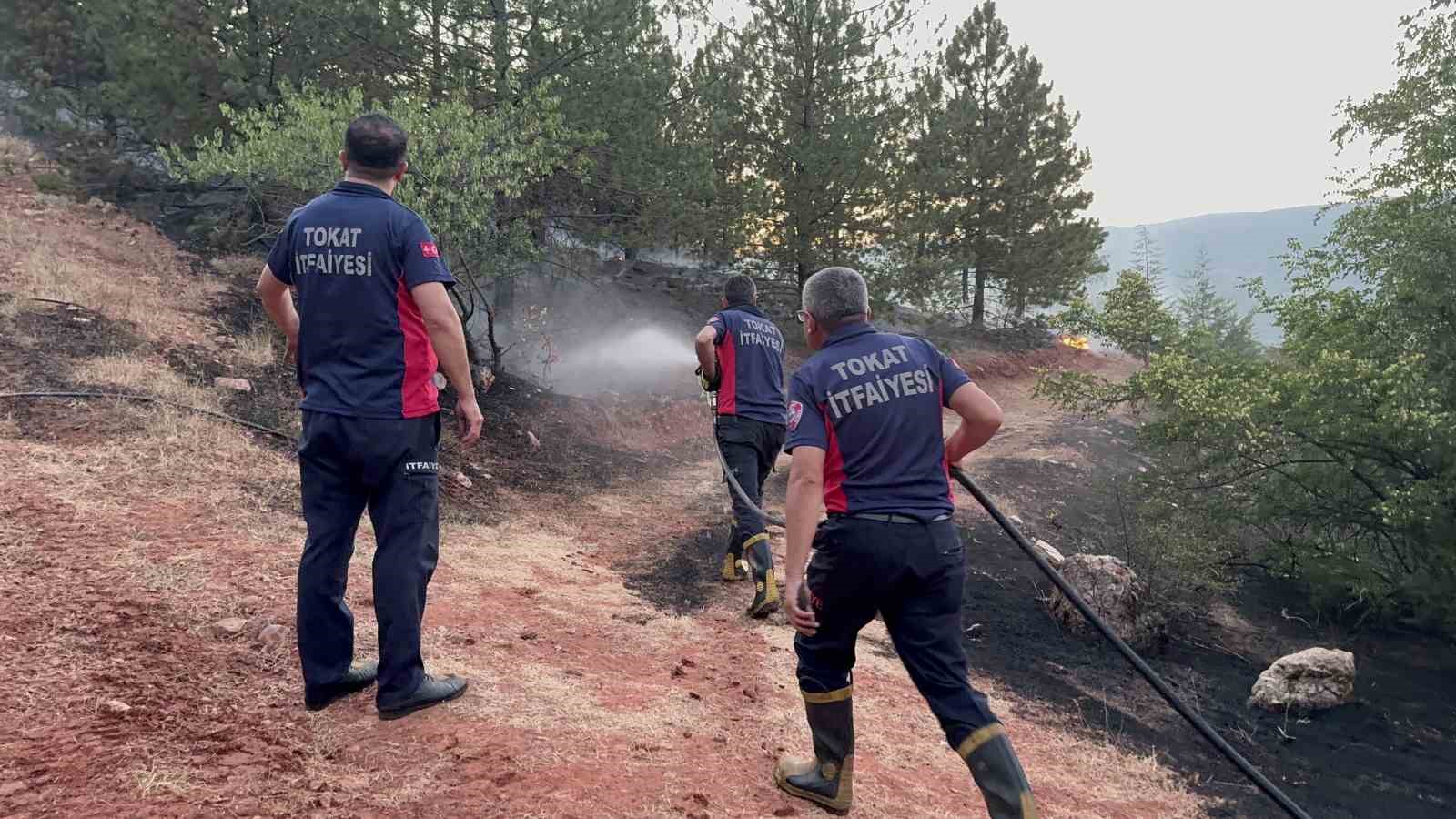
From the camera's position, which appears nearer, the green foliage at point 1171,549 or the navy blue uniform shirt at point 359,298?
the navy blue uniform shirt at point 359,298

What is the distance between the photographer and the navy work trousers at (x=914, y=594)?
286 centimetres

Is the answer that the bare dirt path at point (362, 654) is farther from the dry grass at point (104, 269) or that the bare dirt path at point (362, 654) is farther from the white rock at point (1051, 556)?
the white rock at point (1051, 556)

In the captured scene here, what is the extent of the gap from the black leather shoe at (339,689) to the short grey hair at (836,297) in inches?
87.0

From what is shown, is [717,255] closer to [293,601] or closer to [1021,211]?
[1021,211]

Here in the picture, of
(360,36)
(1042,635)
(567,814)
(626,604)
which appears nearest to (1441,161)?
(1042,635)

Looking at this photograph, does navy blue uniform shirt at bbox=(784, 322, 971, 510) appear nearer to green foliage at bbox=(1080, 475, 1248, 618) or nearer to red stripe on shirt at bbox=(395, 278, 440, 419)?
red stripe on shirt at bbox=(395, 278, 440, 419)

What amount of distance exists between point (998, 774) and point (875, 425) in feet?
3.88

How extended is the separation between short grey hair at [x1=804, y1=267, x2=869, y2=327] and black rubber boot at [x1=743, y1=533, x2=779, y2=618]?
2.83 meters

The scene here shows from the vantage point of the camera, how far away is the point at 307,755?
3070 mm

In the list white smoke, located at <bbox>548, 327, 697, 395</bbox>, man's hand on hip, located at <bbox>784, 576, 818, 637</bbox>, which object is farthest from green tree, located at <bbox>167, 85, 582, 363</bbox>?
man's hand on hip, located at <bbox>784, 576, 818, 637</bbox>

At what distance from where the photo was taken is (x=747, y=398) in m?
5.75

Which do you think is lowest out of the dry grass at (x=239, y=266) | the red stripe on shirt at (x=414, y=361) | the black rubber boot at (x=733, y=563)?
the black rubber boot at (x=733, y=563)

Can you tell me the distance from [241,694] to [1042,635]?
624 cm

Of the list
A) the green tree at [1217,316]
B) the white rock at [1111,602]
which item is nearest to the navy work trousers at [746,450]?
the white rock at [1111,602]
